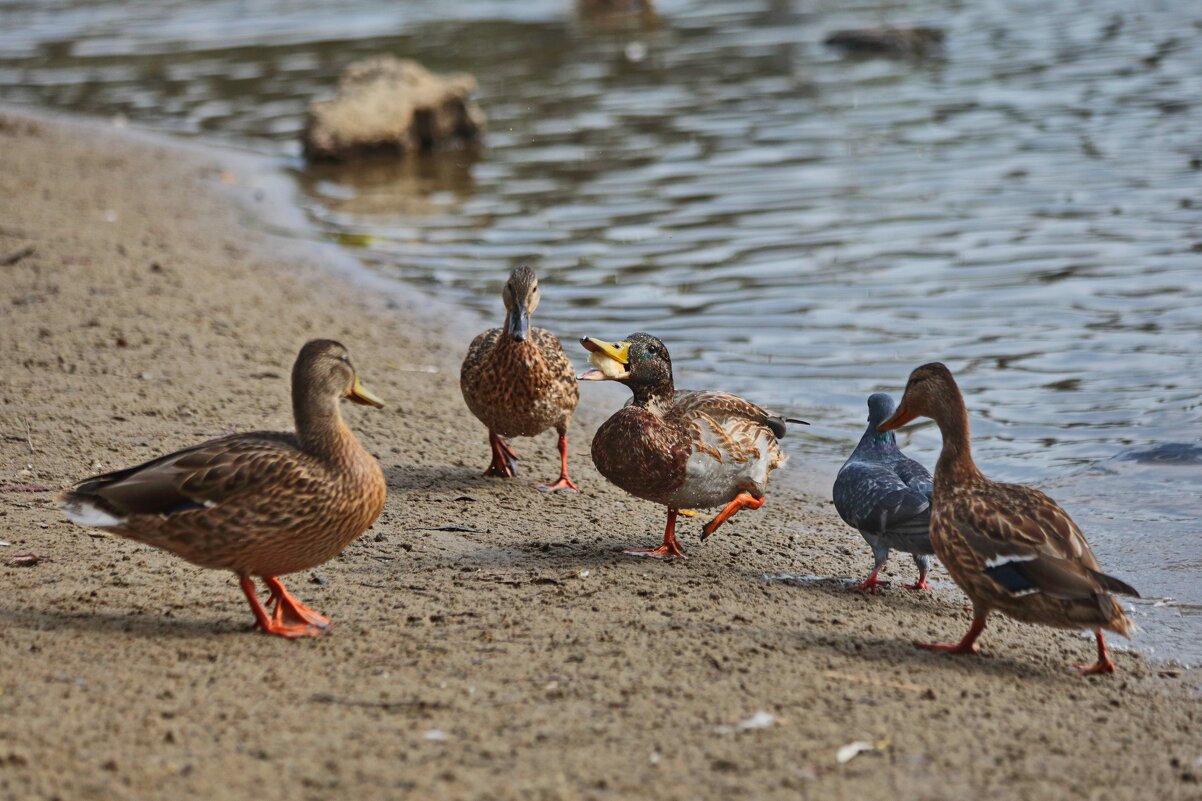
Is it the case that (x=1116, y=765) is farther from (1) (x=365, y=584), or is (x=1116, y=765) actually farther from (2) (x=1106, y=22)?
(2) (x=1106, y=22)

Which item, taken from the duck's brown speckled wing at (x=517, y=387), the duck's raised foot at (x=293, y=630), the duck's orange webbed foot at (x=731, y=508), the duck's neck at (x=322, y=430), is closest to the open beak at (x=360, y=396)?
the duck's neck at (x=322, y=430)

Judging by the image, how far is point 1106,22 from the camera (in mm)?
22875

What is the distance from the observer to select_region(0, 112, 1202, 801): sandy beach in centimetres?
396

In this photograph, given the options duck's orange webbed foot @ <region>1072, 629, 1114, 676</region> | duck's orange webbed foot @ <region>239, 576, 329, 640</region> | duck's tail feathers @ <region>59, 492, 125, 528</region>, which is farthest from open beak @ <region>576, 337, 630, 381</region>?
duck's orange webbed foot @ <region>1072, 629, 1114, 676</region>

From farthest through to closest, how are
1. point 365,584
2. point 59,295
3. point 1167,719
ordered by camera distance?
1. point 59,295
2. point 365,584
3. point 1167,719

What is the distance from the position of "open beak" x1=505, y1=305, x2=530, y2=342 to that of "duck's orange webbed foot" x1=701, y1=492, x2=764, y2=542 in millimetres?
1444

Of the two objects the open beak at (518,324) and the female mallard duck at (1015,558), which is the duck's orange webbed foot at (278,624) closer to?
the female mallard duck at (1015,558)

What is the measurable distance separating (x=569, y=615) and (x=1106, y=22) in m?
20.7

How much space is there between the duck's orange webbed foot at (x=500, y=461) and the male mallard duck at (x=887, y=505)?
75.8 inches

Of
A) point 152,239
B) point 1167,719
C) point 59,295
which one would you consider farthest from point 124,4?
point 1167,719

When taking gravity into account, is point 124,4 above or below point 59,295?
above

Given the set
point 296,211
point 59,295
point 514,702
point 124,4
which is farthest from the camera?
point 124,4

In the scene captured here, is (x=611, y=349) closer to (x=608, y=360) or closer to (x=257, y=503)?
(x=608, y=360)

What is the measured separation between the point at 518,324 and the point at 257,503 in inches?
106
